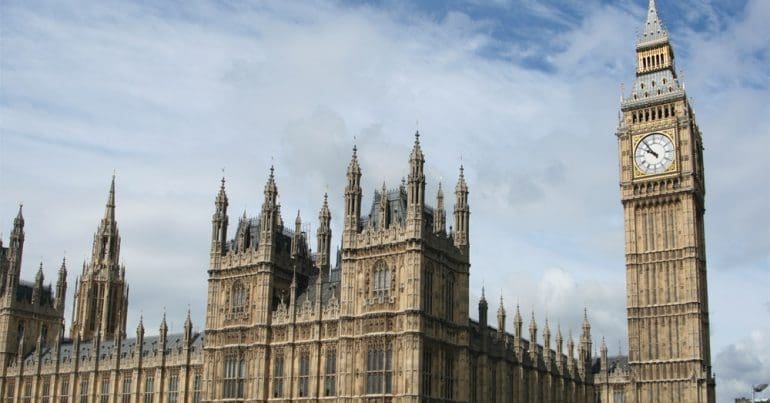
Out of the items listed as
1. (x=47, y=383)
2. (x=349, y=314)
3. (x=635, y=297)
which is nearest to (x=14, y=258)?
(x=47, y=383)

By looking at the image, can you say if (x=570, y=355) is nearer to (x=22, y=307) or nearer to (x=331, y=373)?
(x=331, y=373)

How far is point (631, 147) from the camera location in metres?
107

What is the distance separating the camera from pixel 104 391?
108m

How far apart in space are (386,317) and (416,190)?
10.3 m

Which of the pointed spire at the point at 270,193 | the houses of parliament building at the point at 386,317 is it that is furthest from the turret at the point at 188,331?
the pointed spire at the point at 270,193

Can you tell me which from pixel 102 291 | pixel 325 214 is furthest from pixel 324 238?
pixel 102 291

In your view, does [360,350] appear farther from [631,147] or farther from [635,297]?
[631,147]

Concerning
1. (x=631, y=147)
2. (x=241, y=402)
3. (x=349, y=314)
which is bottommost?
(x=241, y=402)

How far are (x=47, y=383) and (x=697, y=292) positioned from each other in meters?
79.7

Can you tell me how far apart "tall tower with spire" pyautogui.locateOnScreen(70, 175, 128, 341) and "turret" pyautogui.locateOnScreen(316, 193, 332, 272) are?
55.6m

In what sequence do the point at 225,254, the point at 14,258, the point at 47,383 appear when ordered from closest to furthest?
the point at 225,254, the point at 47,383, the point at 14,258

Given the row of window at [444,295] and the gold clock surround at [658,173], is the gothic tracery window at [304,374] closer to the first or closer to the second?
the row of window at [444,295]

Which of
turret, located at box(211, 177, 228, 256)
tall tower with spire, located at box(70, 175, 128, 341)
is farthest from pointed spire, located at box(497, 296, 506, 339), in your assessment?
tall tower with spire, located at box(70, 175, 128, 341)

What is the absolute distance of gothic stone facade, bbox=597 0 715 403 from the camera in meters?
98.1
